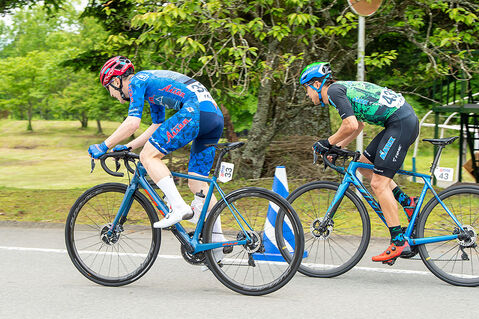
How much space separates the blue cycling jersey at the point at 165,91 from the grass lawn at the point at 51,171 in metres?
3.20

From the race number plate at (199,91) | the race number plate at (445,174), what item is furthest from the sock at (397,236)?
the race number plate at (199,91)

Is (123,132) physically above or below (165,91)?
below

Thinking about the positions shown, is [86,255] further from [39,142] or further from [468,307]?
[39,142]

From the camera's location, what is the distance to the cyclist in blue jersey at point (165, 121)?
484 centimetres

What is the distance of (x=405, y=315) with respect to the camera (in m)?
4.33

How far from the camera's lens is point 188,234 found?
5.02 m

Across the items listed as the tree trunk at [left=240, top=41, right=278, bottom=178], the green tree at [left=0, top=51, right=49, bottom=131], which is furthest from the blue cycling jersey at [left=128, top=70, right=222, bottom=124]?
the green tree at [left=0, top=51, right=49, bottom=131]

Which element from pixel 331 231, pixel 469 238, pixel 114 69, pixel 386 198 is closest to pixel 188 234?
pixel 331 231

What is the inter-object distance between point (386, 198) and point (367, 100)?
2.89 ft

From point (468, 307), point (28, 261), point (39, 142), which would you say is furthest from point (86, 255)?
point (39, 142)

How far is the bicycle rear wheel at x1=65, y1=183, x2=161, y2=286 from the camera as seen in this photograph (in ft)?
16.6

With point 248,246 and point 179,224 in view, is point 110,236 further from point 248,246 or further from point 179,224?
point 248,246

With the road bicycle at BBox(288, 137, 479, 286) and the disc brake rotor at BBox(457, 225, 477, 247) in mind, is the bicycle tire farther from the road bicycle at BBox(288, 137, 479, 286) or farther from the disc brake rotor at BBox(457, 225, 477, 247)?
the disc brake rotor at BBox(457, 225, 477, 247)

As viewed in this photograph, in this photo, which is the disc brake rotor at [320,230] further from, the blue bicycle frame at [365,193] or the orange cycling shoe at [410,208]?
the orange cycling shoe at [410,208]
